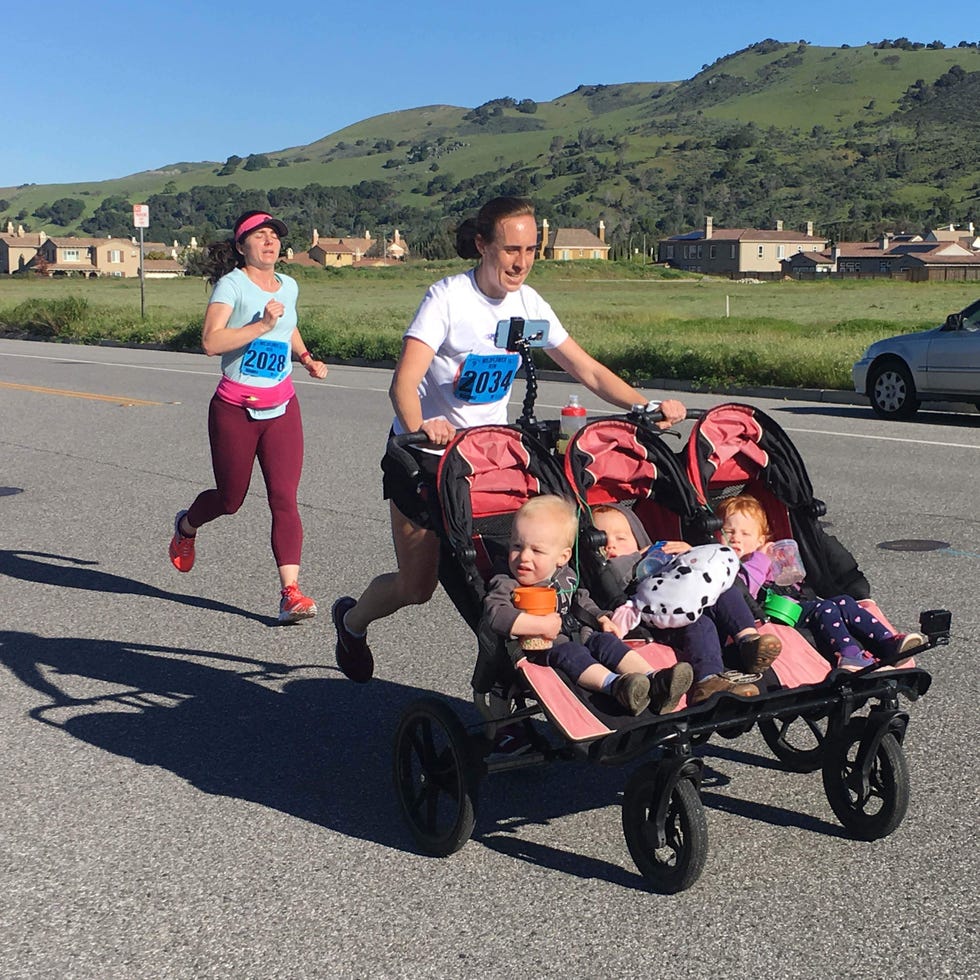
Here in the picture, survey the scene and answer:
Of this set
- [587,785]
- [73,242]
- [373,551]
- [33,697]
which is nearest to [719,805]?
[587,785]

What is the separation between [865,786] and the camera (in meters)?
4.29

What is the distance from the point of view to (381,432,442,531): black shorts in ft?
15.4

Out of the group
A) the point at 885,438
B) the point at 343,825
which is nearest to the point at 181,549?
the point at 343,825

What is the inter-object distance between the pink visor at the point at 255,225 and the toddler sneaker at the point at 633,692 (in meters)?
4.00

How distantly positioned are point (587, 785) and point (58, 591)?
432cm

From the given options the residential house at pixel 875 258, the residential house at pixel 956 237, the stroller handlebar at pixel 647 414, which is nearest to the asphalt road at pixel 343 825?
Answer: the stroller handlebar at pixel 647 414

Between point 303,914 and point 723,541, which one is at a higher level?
point 723,541

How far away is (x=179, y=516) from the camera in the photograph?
794cm

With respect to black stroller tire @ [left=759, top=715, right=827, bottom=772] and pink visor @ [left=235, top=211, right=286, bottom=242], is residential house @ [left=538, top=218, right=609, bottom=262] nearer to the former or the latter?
pink visor @ [left=235, top=211, right=286, bottom=242]

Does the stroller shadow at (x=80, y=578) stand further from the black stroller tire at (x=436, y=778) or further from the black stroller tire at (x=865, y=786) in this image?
the black stroller tire at (x=865, y=786)

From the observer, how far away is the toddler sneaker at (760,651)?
3994 millimetres

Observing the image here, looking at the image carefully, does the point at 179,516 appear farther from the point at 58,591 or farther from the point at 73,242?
the point at 73,242

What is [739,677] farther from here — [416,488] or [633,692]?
[416,488]

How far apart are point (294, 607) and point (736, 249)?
17313cm
